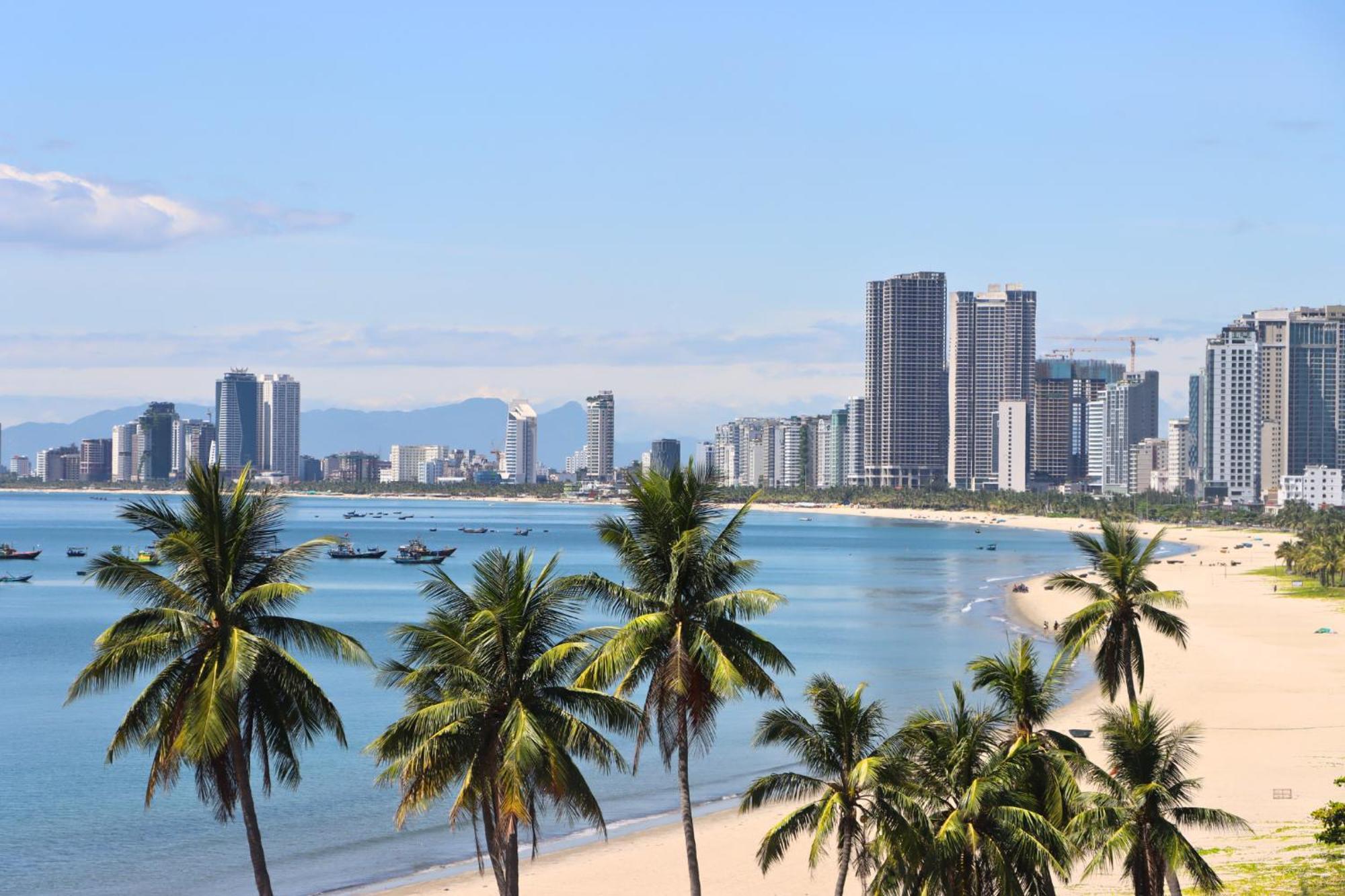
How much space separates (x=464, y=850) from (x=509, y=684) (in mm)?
25395

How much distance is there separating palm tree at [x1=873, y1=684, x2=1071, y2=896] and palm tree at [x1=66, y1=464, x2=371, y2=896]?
30.5 feet

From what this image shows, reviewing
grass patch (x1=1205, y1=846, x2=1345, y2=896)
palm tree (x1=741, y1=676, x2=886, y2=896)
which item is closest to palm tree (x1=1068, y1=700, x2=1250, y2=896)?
palm tree (x1=741, y1=676, x2=886, y2=896)

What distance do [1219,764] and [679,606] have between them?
3687 cm

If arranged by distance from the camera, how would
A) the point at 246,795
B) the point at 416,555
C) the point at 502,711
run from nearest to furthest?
the point at 246,795, the point at 502,711, the point at 416,555

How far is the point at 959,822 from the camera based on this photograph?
80.2ft

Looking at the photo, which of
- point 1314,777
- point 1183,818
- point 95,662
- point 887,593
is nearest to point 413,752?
point 95,662

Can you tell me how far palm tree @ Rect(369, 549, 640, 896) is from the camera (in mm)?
22078

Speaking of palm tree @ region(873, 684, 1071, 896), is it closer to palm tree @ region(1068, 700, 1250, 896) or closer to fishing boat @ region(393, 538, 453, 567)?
palm tree @ region(1068, 700, 1250, 896)

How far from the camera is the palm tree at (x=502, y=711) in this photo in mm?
22078

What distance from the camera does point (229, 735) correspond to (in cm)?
2117

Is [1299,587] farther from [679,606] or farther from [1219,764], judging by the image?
[679,606]

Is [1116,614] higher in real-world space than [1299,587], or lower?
higher

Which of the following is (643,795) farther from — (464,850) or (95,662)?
(95,662)

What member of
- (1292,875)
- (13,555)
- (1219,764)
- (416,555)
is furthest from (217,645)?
(13,555)
